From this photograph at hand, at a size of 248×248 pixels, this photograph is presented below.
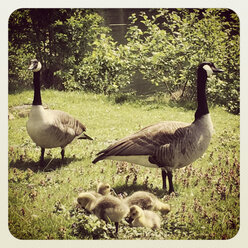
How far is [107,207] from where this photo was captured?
3133 mm

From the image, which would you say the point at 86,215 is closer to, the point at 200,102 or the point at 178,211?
the point at 178,211

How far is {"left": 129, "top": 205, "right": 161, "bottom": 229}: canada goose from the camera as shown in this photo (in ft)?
10.4

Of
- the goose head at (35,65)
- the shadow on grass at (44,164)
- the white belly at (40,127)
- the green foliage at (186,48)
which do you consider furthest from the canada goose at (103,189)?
the goose head at (35,65)

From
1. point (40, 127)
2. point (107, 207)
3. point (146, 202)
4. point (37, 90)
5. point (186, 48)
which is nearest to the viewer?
point (107, 207)

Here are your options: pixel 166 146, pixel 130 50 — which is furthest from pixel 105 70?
pixel 166 146

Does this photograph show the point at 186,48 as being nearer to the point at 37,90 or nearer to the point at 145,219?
the point at 37,90

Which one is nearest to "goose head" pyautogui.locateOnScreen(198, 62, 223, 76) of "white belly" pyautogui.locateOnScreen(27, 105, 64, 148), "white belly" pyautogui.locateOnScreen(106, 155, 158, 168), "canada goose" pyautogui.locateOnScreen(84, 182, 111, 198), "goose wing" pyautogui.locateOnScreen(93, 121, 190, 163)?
"goose wing" pyautogui.locateOnScreen(93, 121, 190, 163)

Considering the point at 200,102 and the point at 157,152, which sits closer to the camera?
the point at 157,152

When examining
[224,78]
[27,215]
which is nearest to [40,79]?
[27,215]

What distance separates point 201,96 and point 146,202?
1203 mm

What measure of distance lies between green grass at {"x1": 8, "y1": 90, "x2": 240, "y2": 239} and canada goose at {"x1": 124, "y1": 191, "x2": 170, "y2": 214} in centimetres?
8

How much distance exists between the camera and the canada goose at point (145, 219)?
317 centimetres

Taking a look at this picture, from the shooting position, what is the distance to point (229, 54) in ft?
11.6

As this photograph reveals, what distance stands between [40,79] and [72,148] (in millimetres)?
804
